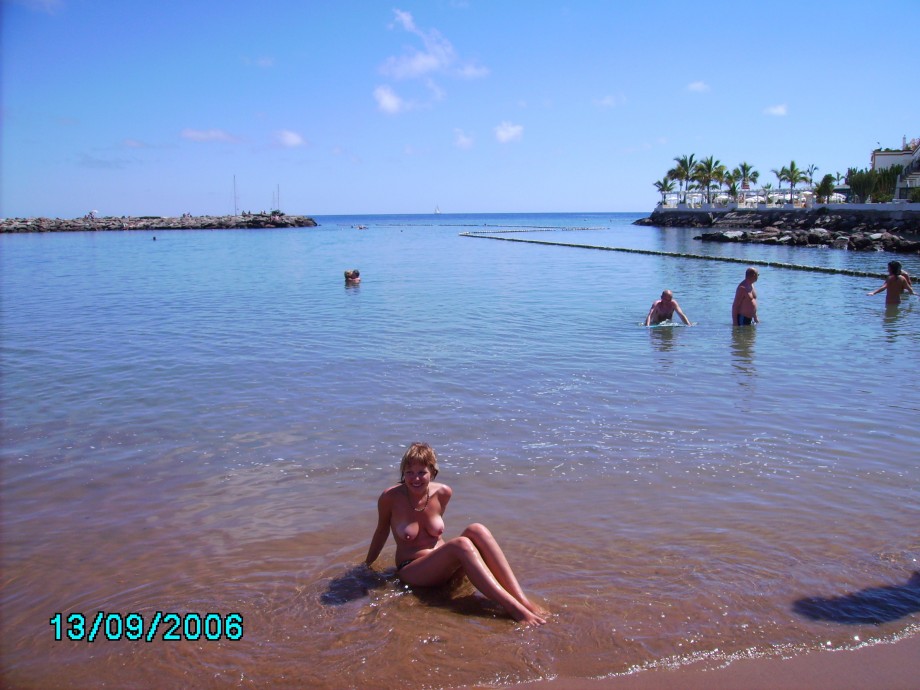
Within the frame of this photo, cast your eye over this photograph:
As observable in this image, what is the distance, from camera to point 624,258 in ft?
122

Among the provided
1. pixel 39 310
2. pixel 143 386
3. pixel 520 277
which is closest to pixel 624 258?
pixel 520 277

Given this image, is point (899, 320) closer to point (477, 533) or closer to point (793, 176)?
point (477, 533)

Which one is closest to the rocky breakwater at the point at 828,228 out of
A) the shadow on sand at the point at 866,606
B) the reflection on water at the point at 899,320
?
the reflection on water at the point at 899,320

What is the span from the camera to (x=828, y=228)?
167ft

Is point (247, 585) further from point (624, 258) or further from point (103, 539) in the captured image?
point (624, 258)

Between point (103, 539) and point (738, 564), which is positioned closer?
point (738, 564)

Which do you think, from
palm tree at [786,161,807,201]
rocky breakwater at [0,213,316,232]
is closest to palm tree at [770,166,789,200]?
palm tree at [786,161,807,201]

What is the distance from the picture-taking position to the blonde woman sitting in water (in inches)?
163

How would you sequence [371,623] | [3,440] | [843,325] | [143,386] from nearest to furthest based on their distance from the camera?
[371,623], [3,440], [143,386], [843,325]

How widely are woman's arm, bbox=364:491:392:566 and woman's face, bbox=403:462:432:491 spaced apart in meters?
0.23

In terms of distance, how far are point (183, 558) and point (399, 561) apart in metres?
1.55

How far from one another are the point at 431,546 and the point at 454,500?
1.15 m

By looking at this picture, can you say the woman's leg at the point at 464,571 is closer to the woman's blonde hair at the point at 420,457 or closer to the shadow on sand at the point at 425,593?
the shadow on sand at the point at 425,593

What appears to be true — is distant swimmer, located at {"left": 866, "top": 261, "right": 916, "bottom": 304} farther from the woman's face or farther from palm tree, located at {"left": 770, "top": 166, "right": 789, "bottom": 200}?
palm tree, located at {"left": 770, "top": 166, "right": 789, "bottom": 200}
